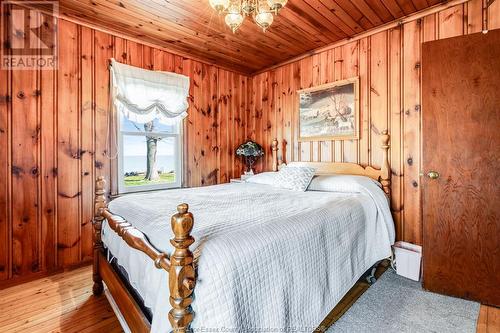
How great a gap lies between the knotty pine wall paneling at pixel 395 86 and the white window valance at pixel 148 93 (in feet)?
5.47

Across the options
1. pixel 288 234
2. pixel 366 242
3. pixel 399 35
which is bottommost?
pixel 366 242

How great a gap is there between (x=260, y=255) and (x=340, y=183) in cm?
158

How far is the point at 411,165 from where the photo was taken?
8.47 ft

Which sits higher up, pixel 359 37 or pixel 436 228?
pixel 359 37

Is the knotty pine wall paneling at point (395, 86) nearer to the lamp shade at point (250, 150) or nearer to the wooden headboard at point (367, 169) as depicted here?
the wooden headboard at point (367, 169)

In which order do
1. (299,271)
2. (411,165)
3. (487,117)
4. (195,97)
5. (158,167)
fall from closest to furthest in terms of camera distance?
(299,271) < (487,117) < (411,165) < (158,167) < (195,97)

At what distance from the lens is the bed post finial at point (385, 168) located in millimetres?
2648

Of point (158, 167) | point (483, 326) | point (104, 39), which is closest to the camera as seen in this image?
→ point (483, 326)

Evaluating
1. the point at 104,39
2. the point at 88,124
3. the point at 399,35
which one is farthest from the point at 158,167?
the point at 399,35

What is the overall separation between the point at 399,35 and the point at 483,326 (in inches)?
103

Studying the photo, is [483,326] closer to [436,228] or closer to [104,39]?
[436,228]

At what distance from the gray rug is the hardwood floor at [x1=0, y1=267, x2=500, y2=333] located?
0.06 meters

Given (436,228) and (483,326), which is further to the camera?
(436,228)

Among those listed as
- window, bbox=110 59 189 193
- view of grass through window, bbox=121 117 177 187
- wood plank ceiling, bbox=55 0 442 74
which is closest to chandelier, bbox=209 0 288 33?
wood plank ceiling, bbox=55 0 442 74
